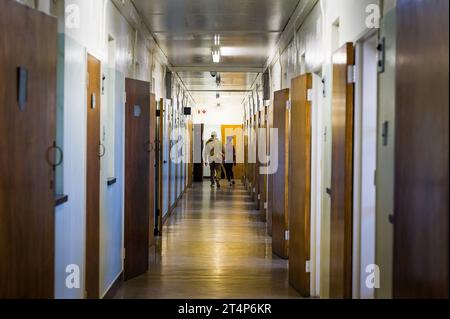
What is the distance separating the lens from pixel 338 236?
4164 mm

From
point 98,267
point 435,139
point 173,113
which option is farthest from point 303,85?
point 173,113

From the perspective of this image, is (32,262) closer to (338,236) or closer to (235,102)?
(338,236)

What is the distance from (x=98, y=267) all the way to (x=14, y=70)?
274 cm

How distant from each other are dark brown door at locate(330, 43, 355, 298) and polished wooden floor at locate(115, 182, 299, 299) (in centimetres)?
147

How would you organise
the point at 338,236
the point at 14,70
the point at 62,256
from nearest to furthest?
the point at 14,70 → the point at 62,256 → the point at 338,236

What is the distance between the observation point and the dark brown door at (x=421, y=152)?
213cm

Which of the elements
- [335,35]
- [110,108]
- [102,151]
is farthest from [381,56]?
[110,108]

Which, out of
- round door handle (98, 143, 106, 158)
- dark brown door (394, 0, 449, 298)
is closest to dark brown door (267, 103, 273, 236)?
round door handle (98, 143, 106, 158)

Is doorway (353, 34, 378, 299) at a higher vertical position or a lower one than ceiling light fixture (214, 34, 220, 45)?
lower

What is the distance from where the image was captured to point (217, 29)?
8.11m

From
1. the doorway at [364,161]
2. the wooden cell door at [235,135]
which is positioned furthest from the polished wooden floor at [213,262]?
the wooden cell door at [235,135]

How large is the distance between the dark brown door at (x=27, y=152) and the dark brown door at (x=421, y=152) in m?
1.72

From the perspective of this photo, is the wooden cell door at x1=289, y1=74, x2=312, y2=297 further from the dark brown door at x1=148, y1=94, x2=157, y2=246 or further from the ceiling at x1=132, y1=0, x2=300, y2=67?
the dark brown door at x1=148, y1=94, x2=157, y2=246

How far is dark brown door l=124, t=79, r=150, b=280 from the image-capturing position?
6.02m
